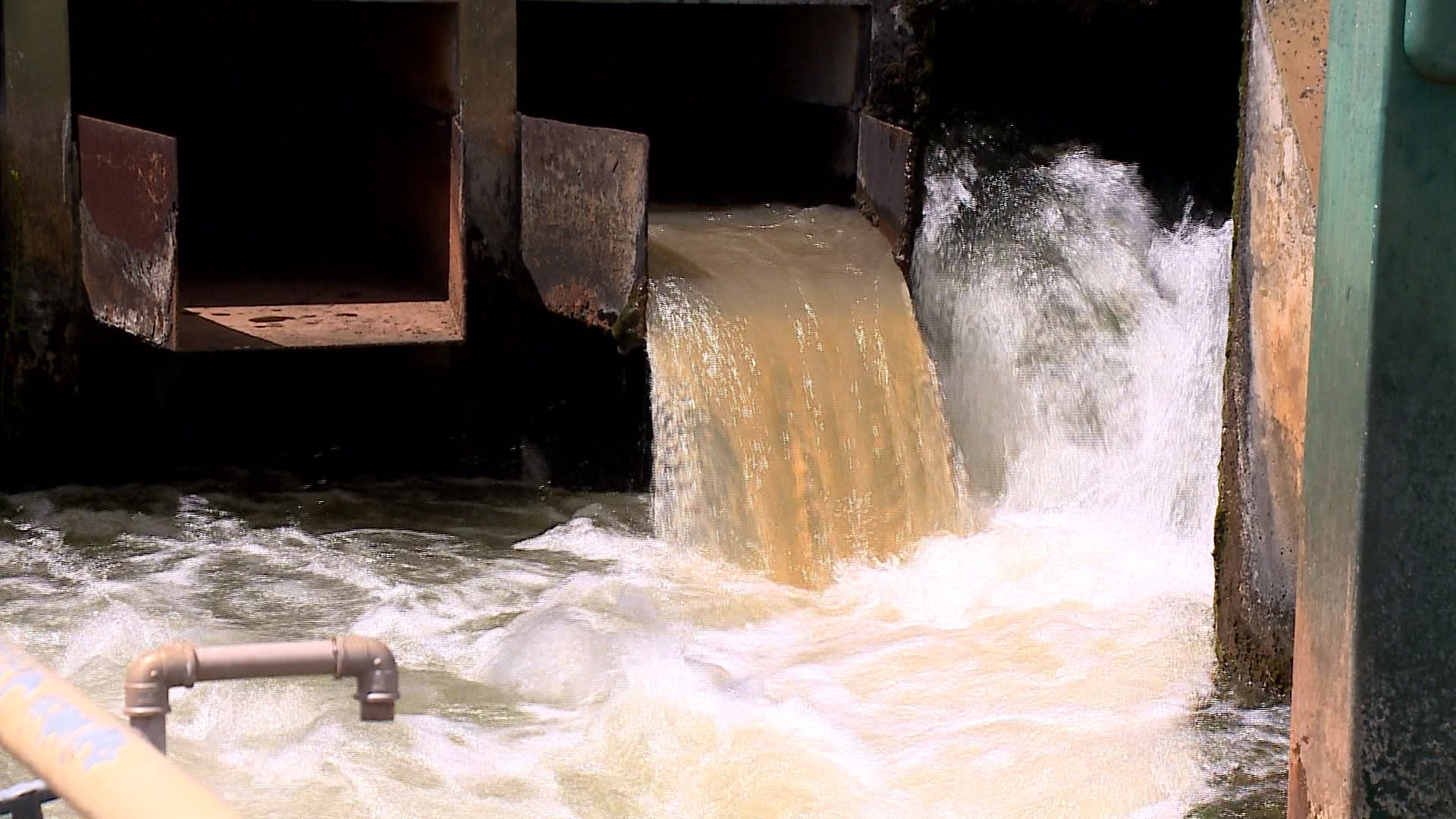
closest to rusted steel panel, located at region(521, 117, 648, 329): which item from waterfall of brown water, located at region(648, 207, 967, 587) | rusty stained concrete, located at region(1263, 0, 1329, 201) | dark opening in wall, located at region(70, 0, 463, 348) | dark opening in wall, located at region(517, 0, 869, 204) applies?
waterfall of brown water, located at region(648, 207, 967, 587)

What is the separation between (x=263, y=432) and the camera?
22.1 ft

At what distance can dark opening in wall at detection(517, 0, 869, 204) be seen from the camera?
7.82 meters

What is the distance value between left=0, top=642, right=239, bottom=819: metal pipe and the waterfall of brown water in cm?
464

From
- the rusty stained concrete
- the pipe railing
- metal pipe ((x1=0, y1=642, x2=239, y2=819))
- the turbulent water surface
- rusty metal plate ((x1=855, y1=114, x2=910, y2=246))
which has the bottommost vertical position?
the turbulent water surface

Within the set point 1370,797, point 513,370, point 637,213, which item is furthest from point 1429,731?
point 513,370

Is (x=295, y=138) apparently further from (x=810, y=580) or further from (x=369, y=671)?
(x=369, y=671)

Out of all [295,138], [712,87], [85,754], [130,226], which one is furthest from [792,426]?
[85,754]

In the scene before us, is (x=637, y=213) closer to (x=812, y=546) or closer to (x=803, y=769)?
(x=812, y=546)

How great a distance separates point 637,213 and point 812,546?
133 cm

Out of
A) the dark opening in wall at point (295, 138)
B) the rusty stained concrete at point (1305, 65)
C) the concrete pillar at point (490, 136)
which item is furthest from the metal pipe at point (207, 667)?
the dark opening in wall at point (295, 138)

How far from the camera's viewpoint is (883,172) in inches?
276

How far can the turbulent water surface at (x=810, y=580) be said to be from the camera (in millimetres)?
3992

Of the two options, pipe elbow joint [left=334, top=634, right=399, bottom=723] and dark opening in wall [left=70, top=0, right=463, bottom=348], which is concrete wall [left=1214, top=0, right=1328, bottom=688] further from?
dark opening in wall [left=70, top=0, right=463, bottom=348]

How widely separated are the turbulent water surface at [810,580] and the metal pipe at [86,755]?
269cm
